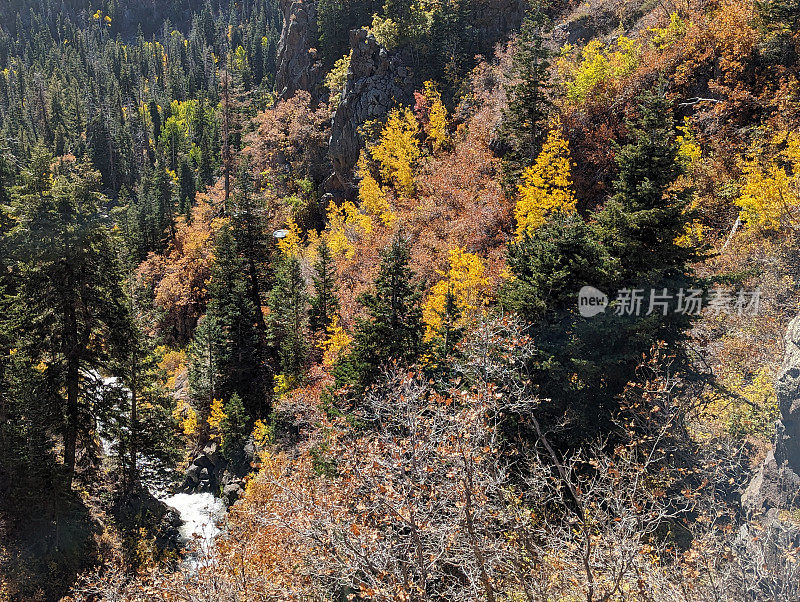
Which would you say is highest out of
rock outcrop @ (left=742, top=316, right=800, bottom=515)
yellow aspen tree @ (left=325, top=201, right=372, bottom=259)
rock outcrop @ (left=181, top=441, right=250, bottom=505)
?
rock outcrop @ (left=742, top=316, right=800, bottom=515)

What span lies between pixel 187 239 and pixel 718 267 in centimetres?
4644

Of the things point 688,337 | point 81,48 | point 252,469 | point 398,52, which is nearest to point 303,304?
point 252,469

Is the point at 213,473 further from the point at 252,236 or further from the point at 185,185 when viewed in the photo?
the point at 185,185

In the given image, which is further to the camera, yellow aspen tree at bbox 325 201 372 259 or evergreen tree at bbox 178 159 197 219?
evergreen tree at bbox 178 159 197 219

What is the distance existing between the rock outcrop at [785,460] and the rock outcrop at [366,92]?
42.2 meters

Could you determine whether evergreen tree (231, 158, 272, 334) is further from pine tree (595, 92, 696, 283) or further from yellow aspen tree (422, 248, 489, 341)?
pine tree (595, 92, 696, 283)

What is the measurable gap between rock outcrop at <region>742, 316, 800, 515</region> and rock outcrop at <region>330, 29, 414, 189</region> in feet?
139

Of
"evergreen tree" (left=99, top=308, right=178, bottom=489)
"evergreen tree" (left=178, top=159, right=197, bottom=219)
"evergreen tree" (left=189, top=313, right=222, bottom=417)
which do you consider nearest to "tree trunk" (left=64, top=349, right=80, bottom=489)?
"evergreen tree" (left=99, top=308, right=178, bottom=489)

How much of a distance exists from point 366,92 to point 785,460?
45.4 m

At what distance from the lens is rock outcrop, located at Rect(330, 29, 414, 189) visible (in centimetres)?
4828

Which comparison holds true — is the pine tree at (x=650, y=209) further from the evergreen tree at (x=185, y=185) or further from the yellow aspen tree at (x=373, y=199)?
the evergreen tree at (x=185, y=185)

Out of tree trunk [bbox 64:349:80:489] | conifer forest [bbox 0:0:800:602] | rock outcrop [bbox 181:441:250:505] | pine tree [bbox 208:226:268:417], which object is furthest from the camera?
pine tree [bbox 208:226:268:417]

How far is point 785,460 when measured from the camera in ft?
38.3

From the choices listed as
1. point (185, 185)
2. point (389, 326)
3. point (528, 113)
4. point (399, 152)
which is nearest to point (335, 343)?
point (389, 326)
